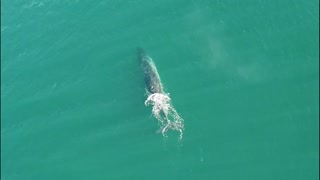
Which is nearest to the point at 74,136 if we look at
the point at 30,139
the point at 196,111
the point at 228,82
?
the point at 30,139

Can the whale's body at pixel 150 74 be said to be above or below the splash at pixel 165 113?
above

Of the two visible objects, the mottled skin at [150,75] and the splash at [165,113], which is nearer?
the splash at [165,113]

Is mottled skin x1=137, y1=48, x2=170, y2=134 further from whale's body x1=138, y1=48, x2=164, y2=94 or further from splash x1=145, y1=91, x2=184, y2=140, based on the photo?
splash x1=145, y1=91, x2=184, y2=140

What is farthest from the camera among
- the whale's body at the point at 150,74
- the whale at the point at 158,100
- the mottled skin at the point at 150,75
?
the whale's body at the point at 150,74

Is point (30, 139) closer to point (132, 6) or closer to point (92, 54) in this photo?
point (92, 54)

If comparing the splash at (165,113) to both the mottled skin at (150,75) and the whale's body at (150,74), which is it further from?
the whale's body at (150,74)

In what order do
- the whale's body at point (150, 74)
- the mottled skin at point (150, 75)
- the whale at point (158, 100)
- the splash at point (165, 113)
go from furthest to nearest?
the whale's body at point (150, 74) → the mottled skin at point (150, 75) → the whale at point (158, 100) → the splash at point (165, 113)

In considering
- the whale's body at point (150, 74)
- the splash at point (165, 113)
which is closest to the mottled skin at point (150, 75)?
the whale's body at point (150, 74)
